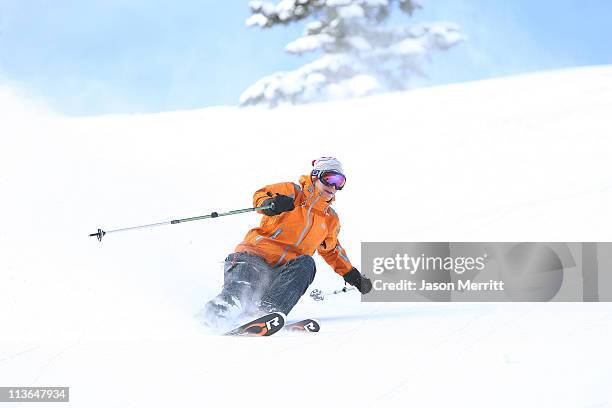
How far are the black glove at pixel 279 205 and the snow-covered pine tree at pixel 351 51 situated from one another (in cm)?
1491

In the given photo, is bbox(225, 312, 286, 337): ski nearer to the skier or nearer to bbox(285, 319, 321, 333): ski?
bbox(285, 319, 321, 333): ski

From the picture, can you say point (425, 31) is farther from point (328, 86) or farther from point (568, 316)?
point (568, 316)

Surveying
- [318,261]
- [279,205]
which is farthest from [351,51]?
[279,205]

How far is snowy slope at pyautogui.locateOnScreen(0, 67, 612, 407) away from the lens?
2646 mm

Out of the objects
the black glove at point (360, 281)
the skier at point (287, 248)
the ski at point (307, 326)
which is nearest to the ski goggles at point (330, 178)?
the skier at point (287, 248)

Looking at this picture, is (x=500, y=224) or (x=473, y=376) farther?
(x=500, y=224)

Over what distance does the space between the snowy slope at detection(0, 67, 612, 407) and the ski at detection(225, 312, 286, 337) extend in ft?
0.59

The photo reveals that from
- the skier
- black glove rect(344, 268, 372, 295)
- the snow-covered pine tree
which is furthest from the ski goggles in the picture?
the snow-covered pine tree

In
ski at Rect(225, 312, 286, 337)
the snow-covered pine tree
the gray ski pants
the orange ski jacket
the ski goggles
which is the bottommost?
ski at Rect(225, 312, 286, 337)

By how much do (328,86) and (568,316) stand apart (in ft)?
52.3

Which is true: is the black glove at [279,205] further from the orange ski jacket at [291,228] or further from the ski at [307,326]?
the ski at [307,326]

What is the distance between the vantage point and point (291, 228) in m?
4.35

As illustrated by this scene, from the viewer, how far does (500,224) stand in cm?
660

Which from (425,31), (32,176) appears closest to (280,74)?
(425,31)
